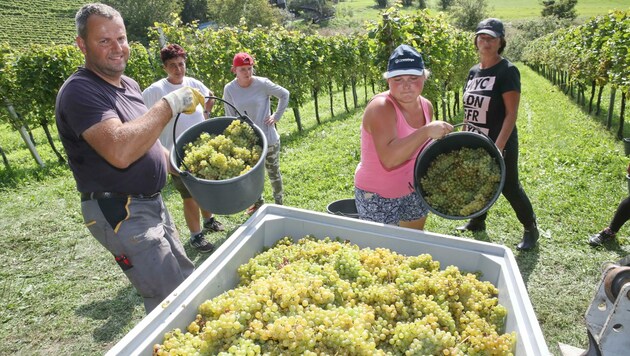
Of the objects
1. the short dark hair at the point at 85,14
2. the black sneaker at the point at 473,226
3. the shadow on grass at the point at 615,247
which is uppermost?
the short dark hair at the point at 85,14

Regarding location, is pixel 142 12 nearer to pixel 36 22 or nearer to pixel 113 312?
pixel 36 22

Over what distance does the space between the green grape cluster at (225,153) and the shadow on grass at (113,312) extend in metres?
1.97

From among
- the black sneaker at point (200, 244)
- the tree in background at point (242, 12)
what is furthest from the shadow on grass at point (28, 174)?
the tree in background at point (242, 12)

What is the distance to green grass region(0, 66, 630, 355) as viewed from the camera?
11.2 feet

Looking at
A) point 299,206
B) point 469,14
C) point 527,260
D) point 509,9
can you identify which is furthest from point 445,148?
point 509,9

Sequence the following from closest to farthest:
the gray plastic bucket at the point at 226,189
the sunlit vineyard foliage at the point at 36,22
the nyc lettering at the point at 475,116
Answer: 1. the gray plastic bucket at the point at 226,189
2. the nyc lettering at the point at 475,116
3. the sunlit vineyard foliage at the point at 36,22

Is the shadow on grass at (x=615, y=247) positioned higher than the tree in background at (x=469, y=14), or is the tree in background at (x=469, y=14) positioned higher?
the tree in background at (x=469, y=14)

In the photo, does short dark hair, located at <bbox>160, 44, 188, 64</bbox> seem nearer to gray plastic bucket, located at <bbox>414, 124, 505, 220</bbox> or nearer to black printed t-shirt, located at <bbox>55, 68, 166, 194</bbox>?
black printed t-shirt, located at <bbox>55, 68, 166, 194</bbox>

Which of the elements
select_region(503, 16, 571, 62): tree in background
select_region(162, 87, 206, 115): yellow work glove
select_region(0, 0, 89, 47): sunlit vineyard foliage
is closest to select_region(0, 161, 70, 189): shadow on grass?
select_region(162, 87, 206, 115): yellow work glove

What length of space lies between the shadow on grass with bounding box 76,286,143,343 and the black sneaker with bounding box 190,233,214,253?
0.81 metres

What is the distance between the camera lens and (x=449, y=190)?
231 centimetres

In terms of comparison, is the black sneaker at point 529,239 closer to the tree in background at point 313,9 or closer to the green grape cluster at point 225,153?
the green grape cluster at point 225,153

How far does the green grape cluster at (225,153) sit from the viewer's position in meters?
2.29

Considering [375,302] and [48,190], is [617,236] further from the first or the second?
[48,190]
